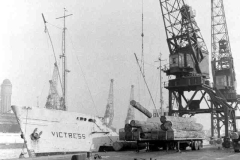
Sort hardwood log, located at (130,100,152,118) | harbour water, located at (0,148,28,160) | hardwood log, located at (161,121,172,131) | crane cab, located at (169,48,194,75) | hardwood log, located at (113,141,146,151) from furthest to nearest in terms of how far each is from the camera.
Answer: harbour water, located at (0,148,28,160) → crane cab, located at (169,48,194,75) → hardwood log, located at (130,100,152,118) → hardwood log, located at (113,141,146,151) → hardwood log, located at (161,121,172,131)

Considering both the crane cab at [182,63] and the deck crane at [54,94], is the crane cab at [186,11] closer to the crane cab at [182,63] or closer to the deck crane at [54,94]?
the crane cab at [182,63]

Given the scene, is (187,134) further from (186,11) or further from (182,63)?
(186,11)

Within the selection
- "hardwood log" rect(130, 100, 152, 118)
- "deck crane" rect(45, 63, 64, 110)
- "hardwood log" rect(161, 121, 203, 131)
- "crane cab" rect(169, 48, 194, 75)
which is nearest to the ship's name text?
"hardwood log" rect(130, 100, 152, 118)

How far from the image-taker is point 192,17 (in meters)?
41.6

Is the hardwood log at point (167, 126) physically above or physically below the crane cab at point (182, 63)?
below

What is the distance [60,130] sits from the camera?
79.6 feet

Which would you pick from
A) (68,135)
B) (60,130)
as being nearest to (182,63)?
(68,135)

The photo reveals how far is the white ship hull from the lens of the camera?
22.6 meters

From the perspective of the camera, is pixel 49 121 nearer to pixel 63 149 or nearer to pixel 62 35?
pixel 63 149

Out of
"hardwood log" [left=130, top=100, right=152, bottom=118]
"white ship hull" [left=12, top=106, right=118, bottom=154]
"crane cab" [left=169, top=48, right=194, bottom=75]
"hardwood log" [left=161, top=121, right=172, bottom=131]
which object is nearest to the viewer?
"hardwood log" [left=161, top=121, right=172, bottom=131]

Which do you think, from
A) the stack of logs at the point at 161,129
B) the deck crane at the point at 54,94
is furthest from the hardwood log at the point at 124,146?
the deck crane at the point at 54,94

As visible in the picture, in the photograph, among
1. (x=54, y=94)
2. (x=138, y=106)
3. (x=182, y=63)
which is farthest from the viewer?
(x=54, y=94)

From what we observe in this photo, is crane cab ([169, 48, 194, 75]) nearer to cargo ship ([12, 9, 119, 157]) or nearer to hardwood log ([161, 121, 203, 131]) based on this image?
hardwood log ([161, 121, 203, 131])

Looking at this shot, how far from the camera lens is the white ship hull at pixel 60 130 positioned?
22.6 m
